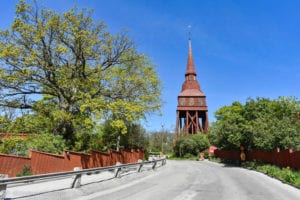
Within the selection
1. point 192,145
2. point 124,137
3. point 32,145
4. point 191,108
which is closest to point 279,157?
point 124,137

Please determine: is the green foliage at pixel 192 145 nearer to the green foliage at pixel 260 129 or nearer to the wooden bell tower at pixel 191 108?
the wooden bell tower at pixel 191 108

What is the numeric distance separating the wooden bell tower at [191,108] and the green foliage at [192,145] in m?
9.56

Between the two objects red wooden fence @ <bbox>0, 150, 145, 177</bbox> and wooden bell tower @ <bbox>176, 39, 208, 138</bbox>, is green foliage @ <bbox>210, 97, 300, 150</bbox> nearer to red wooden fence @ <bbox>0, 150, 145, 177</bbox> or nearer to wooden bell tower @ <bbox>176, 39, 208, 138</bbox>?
red wooden fence @ <bbox>0, 150, 145, 177</bbox>

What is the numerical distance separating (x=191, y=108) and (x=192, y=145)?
666 inches

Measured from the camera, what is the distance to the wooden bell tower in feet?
293

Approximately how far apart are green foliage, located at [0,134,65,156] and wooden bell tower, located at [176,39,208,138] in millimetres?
66778

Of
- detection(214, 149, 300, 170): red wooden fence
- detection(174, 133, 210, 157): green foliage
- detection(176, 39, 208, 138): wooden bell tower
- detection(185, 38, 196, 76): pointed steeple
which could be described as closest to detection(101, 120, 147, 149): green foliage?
detection(214, 149, 300, 170): red wooden fence

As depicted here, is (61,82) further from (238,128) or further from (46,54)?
(238,128)

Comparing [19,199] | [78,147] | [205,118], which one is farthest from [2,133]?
[205,118]

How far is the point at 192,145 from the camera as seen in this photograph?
74625mm

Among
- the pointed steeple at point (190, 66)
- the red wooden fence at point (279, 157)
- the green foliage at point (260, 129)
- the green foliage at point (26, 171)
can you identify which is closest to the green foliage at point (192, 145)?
→ the pointed steeple at point (190, 66)

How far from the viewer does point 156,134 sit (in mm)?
102500

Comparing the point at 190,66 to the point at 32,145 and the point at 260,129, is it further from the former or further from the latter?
the point at 32,145

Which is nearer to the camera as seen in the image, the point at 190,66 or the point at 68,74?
the point at 68,74
